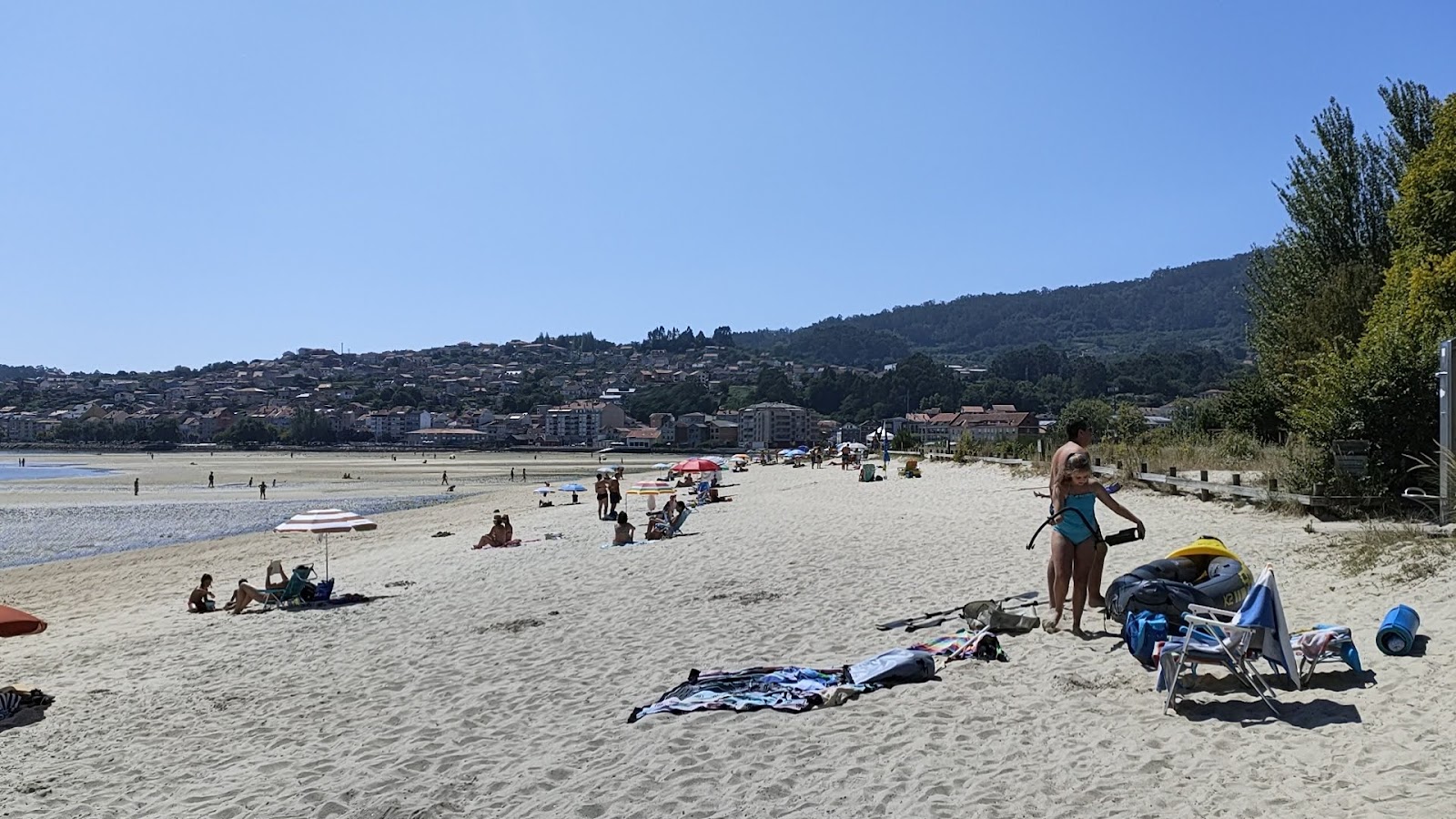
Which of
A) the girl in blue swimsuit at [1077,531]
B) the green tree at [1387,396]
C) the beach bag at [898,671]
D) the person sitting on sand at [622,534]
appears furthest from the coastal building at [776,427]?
the beach bag at [898,671]

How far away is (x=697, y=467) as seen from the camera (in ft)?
93.8

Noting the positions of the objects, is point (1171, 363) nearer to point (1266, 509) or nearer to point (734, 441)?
point (734, 441)

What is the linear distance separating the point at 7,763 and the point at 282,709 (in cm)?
156

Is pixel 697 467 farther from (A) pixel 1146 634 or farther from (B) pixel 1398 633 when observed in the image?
(B) pixel 1398 633

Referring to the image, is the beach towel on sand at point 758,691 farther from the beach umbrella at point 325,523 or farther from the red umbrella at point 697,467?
the red umbrella at point 697,467

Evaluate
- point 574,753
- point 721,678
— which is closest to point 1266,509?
point 721,678

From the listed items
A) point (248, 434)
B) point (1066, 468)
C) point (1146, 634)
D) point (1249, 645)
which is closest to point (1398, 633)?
point (1249, 645)

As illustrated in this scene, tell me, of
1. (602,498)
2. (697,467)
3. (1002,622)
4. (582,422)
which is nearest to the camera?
(1002,622)

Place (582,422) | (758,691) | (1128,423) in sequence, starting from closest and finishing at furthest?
(758,691)
(1128,423)
(582,422)

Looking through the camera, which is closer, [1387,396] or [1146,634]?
[1146,634]

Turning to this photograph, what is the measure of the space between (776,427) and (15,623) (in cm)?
12891

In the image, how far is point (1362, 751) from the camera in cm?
429

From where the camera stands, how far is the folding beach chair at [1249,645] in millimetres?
4984

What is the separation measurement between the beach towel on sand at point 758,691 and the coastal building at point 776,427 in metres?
126
